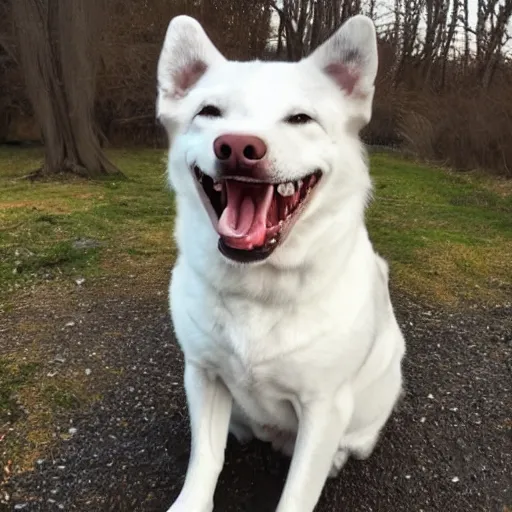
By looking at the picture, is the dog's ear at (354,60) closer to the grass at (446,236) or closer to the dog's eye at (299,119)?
the dog's eye at (299,119)

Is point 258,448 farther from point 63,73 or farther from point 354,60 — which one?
point 63,73

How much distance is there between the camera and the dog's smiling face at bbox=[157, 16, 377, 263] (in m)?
1.57

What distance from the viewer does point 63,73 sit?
9.70m

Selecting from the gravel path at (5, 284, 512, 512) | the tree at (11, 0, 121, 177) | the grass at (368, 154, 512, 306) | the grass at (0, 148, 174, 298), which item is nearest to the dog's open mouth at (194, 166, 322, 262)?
the gravel path at (5, 284, 512, 512)

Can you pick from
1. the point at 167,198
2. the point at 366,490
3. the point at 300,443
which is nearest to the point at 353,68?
the point at 300,443

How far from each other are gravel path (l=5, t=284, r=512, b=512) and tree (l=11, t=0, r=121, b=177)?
701cm

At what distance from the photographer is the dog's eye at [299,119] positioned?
5.52 feet

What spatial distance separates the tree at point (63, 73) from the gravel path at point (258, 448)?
276 inches

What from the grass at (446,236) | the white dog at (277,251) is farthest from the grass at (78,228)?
the white dog at (277,251)

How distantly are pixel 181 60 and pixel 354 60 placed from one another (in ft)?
1.79

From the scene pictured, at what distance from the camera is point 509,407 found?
9.30ft

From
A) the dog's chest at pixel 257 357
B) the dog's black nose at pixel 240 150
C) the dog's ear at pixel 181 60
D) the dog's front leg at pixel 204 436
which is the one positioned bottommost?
the dog's front leg at pixel 204 436

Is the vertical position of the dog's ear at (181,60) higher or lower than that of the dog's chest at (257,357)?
higher

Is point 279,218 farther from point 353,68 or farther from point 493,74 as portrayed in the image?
point 493,74
